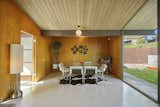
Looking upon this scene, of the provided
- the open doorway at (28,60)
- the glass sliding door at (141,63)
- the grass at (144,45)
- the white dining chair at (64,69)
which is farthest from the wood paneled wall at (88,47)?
the open doorway at (28,60)

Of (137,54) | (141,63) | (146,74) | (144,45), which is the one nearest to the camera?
(146,74)

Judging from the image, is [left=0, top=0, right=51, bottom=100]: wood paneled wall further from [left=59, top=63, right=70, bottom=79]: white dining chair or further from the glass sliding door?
the glass sliding door

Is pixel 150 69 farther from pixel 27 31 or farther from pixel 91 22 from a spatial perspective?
pixel 27 31

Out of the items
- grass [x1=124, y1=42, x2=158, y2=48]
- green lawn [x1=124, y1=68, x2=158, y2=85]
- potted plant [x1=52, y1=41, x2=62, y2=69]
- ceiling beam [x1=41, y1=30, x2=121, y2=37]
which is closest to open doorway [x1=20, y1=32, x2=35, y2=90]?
ceiling beam [x1=41, y1=30, x2=121, y2=37]

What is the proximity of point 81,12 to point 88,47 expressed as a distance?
19.8 ft

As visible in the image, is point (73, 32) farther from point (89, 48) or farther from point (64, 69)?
point (89, 48)

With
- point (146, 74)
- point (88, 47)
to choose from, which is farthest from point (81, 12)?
point (88, 47)

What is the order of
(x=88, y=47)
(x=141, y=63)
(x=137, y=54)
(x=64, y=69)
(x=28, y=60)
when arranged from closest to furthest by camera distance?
(x=141, y=63) → (x=137, y=54) → (x=28, y=60) → (x=64, y=69) → (x=88, y=47)

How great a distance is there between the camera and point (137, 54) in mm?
6500

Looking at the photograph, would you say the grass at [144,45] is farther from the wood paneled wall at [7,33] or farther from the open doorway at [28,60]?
the open doorway at [28,60]

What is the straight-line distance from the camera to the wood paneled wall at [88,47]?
11.8 m

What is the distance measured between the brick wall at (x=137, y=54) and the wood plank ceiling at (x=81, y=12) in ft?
4.26

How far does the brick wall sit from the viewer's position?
533cm

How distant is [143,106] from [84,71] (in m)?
3.82
